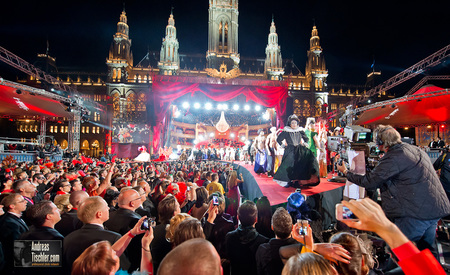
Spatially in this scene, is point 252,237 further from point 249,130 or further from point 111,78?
point 111,78

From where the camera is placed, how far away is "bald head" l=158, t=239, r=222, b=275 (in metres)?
1.04

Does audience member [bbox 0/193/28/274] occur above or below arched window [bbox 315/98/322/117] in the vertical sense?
below

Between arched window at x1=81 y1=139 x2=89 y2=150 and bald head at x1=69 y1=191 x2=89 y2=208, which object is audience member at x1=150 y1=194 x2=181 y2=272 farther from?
arched window at x1=81 y1=139 x2=89 y2=150

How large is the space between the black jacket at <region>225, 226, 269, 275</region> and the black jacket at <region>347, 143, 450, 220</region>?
1.52 meters

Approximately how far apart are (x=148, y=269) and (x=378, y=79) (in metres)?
68.3

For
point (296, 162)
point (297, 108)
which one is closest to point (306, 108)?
point (297, 108)

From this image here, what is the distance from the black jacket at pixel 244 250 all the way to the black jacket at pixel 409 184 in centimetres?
152

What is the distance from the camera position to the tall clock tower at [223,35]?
4806 cm

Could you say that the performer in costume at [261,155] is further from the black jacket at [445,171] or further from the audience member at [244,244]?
the audience member at [244,244]

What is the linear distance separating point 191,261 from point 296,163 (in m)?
5.92

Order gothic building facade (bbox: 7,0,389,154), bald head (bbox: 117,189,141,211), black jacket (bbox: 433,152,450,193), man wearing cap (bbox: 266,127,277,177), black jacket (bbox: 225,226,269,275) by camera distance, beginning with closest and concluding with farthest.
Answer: black jacket (bbox: 225,226,269,275), bald head (bbox: 117,189,141,211), black jacket (bbox: 433,152,450,193), man wearing cap (bbox: 266,127,277,177), gothic building facade (bbox: 7,0,389,154)

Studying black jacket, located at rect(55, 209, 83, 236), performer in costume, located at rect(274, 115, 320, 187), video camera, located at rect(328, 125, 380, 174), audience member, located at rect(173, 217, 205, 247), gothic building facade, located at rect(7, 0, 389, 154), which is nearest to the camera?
audience member, located at rect(173, 217, 205, 247)

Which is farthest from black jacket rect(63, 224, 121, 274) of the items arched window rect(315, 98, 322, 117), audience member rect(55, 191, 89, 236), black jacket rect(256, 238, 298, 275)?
arched window rect(315, 98, 322, 117)

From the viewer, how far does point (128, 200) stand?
3.28 metres
